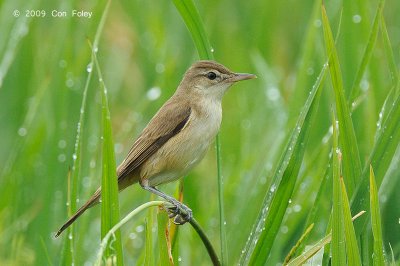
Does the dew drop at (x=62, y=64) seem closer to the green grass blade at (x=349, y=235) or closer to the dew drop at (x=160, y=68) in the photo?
the dew drop at (x=160, y=68)

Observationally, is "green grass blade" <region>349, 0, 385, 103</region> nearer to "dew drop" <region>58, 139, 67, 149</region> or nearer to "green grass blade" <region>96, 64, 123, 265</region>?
"green grass blade" <region>96, 64, 123, 265</region>

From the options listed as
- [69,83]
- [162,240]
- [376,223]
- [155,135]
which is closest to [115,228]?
[162,240]

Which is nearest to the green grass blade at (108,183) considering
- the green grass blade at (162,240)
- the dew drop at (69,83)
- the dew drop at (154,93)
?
the green grass blade at (162,240)

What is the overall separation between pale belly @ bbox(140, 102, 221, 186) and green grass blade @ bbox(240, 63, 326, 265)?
24.2 inches

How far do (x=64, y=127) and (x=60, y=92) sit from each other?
6.3 inches

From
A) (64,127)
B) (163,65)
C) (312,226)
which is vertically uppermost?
(163,65)

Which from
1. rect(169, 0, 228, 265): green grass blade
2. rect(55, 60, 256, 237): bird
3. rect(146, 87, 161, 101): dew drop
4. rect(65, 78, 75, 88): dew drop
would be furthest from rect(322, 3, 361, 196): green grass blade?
rect(146, 87, 161, 101): dew drop

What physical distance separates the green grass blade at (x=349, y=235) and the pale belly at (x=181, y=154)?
3.05 feet

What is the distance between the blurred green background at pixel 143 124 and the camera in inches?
156

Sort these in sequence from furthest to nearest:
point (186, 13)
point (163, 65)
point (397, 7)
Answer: point (397, 7), point (163, 65), point (186, 13)

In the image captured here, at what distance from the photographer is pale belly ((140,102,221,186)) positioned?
3.55 m

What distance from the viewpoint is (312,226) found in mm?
3086

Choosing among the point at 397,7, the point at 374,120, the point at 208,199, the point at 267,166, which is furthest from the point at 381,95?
the point at 397,7

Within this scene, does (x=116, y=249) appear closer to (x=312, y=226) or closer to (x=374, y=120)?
(x=312, y=226)
